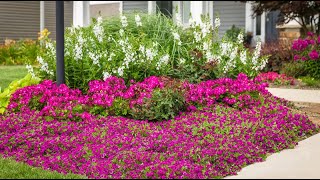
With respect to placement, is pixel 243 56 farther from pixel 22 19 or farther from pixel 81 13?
pixel 22 19

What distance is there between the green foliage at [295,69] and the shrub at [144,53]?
3788 millimetres

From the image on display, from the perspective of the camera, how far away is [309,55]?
11961 millimetres

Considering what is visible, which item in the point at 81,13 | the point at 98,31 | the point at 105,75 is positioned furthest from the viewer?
the point at 81,13

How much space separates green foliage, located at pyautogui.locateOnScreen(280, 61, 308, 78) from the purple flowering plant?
438 centimetres

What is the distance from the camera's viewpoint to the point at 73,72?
26.5 feet

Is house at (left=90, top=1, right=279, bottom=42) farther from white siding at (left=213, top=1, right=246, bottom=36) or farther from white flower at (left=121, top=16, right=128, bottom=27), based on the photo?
white flower at (left=121, top=16, right=128, bottom=27)

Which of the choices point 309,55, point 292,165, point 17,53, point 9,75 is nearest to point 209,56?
point 292,165

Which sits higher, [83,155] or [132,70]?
[132,70]

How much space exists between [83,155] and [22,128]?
4.70 feet

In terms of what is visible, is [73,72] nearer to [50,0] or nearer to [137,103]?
[137,103]

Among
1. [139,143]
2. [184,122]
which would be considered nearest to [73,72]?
[184,122]

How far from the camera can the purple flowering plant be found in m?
5.00

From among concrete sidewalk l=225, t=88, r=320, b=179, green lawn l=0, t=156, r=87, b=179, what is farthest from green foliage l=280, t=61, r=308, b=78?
green lawn l=0, t=156, r=87, b=179

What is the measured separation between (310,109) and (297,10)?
6317 millimetres
